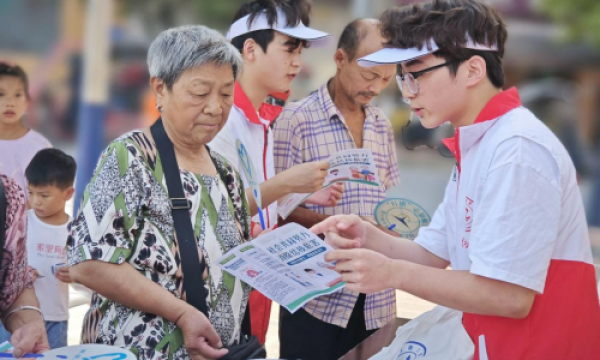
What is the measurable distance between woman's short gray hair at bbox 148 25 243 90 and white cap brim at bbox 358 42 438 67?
1.52 feet

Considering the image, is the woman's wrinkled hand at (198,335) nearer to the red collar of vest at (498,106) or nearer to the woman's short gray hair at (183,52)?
the woman's short gray hair at (183,52)

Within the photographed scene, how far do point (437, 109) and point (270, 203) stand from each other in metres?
1.08

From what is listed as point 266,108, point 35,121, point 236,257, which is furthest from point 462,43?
point 35,121

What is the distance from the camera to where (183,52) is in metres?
2.20

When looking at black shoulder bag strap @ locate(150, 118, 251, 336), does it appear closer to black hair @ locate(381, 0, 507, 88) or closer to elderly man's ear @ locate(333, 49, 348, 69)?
black hair @ locate(381, 0, 507, 88)

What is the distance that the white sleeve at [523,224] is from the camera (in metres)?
1.76

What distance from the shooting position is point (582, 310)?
1907 mm

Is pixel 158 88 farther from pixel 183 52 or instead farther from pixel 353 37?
pixel 353 37

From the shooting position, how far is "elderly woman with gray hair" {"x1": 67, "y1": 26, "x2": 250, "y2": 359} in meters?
2.00

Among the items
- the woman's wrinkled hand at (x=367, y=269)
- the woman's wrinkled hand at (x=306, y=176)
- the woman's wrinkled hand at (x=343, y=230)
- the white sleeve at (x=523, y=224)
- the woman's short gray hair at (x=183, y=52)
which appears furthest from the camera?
the woman's wrinkled hand at (x=306, y=176)

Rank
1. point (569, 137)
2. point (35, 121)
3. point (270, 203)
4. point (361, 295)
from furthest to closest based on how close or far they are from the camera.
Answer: point (35, 121), point (569, 137), point (361, 295), point (270, 203)

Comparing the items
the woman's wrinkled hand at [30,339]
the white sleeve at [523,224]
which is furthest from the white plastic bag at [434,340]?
the woman's wrinkled hand at [30,339]

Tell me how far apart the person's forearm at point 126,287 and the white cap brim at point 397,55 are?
922 mm

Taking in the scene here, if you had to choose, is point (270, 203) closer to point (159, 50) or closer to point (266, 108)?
point (266, 108)
